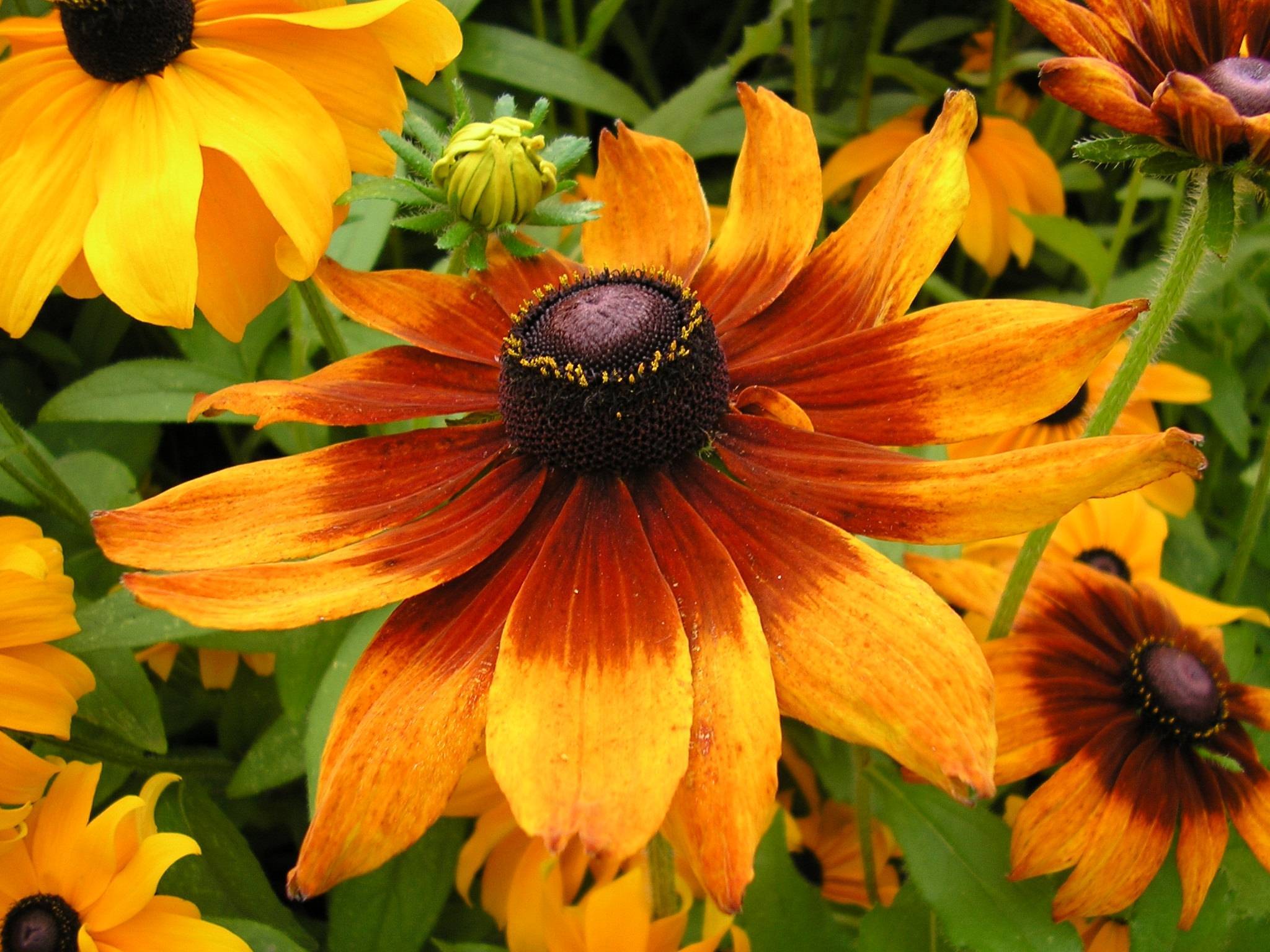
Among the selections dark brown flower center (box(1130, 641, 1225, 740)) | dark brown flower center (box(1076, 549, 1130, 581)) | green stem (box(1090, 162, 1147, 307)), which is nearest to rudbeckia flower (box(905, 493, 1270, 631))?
dark brown flower center (box(1076, 549, 1130, 581))

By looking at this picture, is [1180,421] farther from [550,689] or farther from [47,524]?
[47,524]

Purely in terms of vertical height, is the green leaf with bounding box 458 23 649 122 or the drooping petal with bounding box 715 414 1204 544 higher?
the green leaf with bounding box 458 23 649 122

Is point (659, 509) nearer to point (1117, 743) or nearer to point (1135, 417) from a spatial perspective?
point (1117, 743)

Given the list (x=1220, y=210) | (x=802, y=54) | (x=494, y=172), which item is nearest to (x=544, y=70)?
(x=802, y=54)

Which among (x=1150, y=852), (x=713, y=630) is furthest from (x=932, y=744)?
(x=1150, y=852)

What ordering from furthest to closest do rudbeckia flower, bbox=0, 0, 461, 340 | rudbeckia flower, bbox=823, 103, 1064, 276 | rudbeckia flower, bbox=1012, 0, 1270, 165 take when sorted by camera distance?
rudbeckia flower, bbox=823, 103, 1064, 276, rudbeckia flower, bbox=0, 0, 461, 340, rudbeckia flower, bbox=1012, 0, 1270, 165

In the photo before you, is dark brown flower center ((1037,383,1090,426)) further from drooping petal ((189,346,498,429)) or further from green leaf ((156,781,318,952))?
green leaf ((156,781,318,952))

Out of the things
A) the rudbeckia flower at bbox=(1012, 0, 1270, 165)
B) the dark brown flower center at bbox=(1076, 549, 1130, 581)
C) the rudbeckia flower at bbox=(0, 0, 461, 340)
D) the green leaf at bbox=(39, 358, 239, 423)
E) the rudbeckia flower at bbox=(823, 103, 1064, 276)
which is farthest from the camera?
the rudbeckia flower at bbox=(823, 103, 1064, 276)

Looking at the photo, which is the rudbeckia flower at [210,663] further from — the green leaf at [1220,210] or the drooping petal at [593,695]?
the green leaf at [1220,210]
